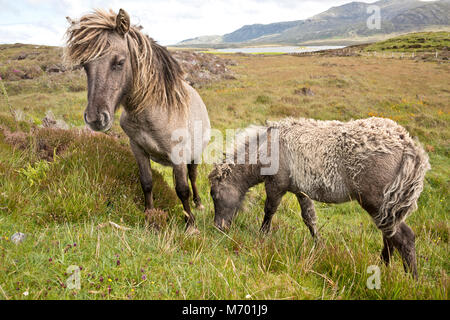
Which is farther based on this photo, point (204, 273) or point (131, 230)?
point (131, 230)

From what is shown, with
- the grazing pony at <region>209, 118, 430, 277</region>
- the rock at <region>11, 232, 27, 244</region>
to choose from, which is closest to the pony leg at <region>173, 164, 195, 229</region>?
the grazing pony at <region>209, 118, 430, 277</region>

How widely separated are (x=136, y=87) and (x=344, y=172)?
3046mm

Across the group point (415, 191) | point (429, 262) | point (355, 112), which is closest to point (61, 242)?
point (415, 191)

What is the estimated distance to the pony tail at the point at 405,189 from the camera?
10.6 ft

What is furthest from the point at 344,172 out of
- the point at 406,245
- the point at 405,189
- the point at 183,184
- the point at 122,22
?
the point at 122,22

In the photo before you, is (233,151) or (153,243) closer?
(153,243)

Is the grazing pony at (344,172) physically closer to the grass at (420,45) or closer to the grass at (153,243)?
the grass at (153,243)

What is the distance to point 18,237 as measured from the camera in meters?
2.76

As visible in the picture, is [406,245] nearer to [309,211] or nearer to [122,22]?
[309,211]

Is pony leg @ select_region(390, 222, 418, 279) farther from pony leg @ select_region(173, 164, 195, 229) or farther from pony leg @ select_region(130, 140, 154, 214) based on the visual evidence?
pony leg @ select_region(130, 140, 154, 214)

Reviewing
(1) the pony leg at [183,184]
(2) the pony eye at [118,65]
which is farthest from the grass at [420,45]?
(2) the pony eye at [118,65]

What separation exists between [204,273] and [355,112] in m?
14.6
